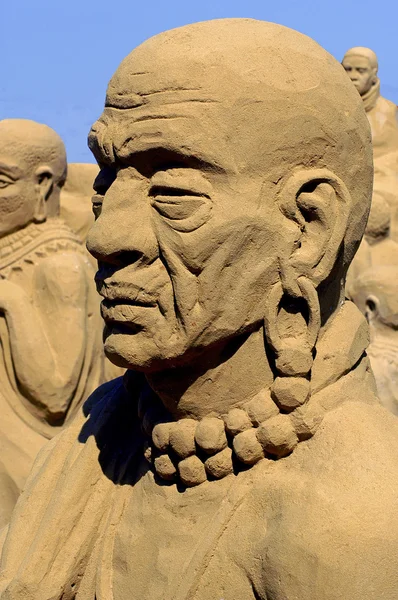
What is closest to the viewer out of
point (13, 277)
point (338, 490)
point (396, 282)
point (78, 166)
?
point (338, 490)

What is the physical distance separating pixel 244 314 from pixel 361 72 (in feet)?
28.3

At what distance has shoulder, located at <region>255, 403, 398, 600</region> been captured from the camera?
1910 mm

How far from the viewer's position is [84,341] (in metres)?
5.36

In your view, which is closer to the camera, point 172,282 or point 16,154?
point 172,282

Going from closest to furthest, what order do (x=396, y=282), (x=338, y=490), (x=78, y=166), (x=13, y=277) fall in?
(x=338, y=490) < (x=13, y=277) < (x=396, y=282) < (x=78, y=166)

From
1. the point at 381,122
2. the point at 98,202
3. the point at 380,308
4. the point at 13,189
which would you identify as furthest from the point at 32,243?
the point at 381,122

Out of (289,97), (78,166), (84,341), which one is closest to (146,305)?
(289,97)

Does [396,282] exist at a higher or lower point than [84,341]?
lower

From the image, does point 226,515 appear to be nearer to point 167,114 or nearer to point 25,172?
point 167,114

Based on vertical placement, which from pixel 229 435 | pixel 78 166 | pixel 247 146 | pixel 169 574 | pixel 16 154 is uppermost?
pixel 247 146

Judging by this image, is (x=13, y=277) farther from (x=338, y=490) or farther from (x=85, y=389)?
(x=338, y=490)

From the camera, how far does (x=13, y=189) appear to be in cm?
545

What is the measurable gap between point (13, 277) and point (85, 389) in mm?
740

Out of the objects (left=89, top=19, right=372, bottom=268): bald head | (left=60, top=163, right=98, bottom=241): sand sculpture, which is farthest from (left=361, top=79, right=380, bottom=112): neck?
(left=89, top=19, right=372, bottom=268): bald head
